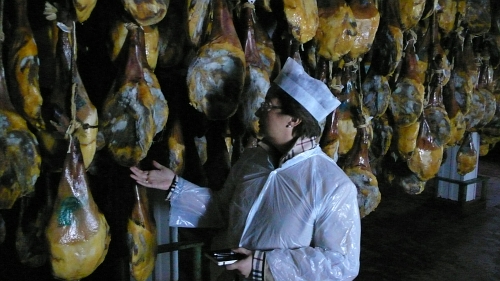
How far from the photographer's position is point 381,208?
19.1ft

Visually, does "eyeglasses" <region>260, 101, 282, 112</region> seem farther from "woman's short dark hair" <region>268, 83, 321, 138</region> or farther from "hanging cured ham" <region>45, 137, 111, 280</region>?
"hanging cured ham" <region>45, 137, 111, 280</region>

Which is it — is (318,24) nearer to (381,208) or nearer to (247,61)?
(247,61)

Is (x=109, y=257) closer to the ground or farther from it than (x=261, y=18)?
closer to the ground

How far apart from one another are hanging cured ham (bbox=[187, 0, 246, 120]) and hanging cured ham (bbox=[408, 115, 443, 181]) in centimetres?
141

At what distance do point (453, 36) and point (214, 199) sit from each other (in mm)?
1979

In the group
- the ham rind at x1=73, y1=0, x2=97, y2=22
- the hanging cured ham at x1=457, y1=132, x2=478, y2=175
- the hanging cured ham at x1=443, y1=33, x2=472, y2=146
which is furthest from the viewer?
the hanging cured ham at x1=457, y1=132, x2=478, y2=175

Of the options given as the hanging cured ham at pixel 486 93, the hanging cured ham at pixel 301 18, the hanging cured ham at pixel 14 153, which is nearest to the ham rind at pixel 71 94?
the hanging cured ham at pixel 14 153

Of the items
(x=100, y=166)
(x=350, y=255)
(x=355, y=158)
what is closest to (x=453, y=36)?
(x=355, y=158)

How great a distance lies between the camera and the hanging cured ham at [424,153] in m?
2.68

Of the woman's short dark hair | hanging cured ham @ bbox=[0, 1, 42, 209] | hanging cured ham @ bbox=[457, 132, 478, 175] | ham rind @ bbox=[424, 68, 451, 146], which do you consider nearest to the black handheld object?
the woman's short dark hair

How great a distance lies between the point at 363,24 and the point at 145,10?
96 centimetres

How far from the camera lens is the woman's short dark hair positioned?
1.55m

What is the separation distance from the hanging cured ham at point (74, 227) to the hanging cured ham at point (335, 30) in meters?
1.04

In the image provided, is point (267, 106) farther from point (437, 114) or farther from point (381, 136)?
point (437, 114)
